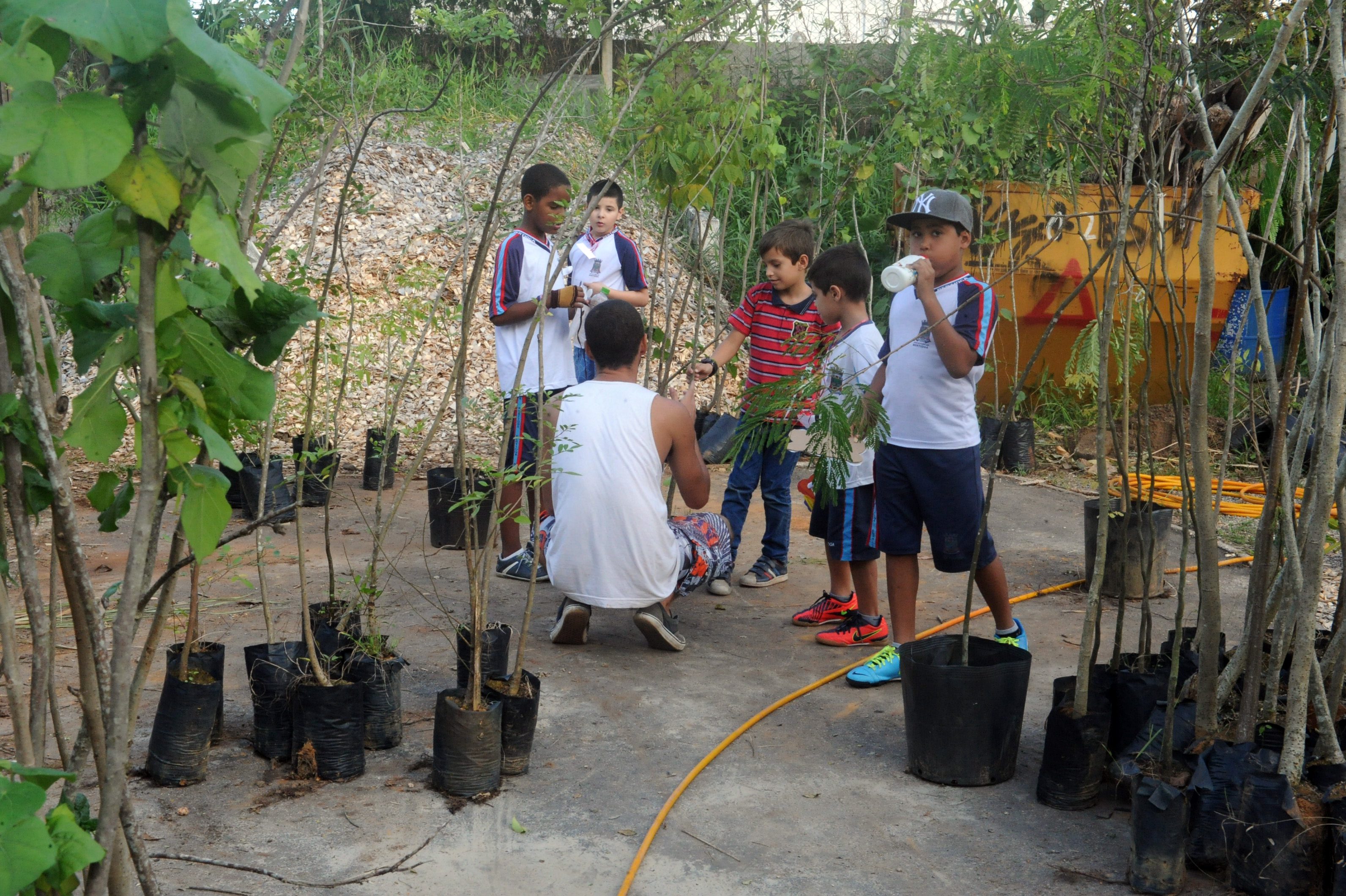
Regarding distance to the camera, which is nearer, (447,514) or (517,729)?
(517,729)

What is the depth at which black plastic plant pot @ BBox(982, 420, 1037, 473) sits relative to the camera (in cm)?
742

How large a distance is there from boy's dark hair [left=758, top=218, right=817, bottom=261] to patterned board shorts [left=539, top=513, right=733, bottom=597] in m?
1.18

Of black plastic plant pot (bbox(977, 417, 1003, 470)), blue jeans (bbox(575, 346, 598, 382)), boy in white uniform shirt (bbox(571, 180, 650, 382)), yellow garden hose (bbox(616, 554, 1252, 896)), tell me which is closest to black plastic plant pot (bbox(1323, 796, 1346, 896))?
yellow garden hose (bbox(616, 554, 1252, 896))

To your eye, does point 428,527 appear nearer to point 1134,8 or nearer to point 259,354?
point 1134,8

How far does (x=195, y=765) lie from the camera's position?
2.72m

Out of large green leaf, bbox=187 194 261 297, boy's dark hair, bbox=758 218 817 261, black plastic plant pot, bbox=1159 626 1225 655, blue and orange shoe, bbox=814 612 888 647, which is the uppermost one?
boy's dark hair, bbox=758 218 817 261

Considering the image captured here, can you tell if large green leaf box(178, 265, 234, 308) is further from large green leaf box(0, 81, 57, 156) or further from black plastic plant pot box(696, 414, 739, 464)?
black plastic plant pot box(696, 414, 739, 464)

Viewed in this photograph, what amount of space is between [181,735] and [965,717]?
1983 mm

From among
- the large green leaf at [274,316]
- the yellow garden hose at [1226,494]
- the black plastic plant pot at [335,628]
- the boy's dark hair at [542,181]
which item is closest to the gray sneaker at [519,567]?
the black plastic plant pot at [335,628]

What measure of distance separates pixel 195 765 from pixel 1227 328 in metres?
6.98

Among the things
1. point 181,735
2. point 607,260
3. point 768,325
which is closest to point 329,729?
point 181,735

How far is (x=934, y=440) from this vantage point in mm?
3479

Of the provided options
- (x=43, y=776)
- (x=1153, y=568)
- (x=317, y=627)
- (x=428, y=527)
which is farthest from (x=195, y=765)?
(x=1153, y=568)

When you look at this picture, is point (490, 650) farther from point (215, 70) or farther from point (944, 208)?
point (215, 70)
